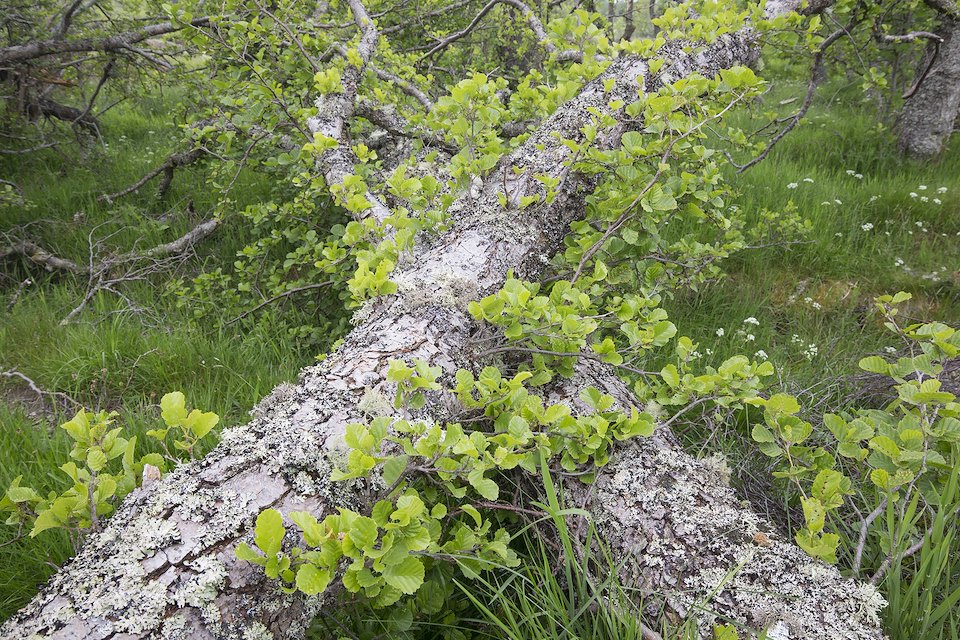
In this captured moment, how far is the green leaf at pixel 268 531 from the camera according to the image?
895mm

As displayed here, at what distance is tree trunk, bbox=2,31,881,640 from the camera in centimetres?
91

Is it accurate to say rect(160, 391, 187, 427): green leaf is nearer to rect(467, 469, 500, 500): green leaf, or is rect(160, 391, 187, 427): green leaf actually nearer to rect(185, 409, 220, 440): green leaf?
rect(185, 409, 220, 440): green leaf

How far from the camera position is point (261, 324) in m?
3.01

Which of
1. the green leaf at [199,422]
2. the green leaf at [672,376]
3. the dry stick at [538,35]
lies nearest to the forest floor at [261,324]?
the green leaf at [672,376]

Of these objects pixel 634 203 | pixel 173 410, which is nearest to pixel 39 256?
pixel 173 410

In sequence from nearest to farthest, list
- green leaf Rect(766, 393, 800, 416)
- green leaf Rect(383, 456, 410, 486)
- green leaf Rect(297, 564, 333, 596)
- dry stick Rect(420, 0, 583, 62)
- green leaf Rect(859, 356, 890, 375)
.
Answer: green leaf Rect(297, 564, 333, 596)
green leaf Rect(383, 456, 410, 486)
green leaf Rect(766, 393, 800, 416)
green leaf Rect(859, 356, 890, 375)
dry stick Rect(420, 0, 583, 62)

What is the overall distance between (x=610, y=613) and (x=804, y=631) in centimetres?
39

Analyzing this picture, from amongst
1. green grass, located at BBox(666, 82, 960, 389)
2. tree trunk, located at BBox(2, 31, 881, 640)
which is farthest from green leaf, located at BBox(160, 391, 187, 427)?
green grass, located at BBox(666, 82, 960, 389)

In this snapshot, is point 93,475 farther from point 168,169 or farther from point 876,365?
point 168,169

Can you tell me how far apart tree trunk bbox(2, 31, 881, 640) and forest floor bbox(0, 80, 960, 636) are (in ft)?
2.65

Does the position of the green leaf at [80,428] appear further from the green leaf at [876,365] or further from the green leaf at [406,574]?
the green leaf at [876,365]

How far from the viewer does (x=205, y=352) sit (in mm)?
2797

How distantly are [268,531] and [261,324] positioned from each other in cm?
232

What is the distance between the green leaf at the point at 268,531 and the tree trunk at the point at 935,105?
5.91 m
